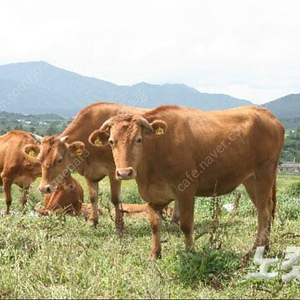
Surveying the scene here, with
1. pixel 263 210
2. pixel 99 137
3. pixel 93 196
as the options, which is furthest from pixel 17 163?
pixel 263 210

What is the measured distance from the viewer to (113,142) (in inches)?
282

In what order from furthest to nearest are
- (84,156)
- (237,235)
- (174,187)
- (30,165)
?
(30,165)
(84,156)
(237,235)
(174,187)

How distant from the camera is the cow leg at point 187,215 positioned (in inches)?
295

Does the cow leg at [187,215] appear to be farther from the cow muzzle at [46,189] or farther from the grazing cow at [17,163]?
the grazing cow at [17,163]

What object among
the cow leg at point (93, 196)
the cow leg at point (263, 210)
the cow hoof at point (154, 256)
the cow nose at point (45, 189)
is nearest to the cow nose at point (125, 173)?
the cow hoof at point (154, 256)

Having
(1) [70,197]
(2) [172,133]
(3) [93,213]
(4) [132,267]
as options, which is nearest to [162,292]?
(4) [132,267]

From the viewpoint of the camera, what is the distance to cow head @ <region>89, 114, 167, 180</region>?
695 centimetres

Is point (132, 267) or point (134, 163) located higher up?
point (134, 163)

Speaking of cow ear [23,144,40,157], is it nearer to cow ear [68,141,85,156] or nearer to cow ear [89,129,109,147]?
cow ear [68,141,85,156]

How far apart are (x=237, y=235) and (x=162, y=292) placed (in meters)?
4.20

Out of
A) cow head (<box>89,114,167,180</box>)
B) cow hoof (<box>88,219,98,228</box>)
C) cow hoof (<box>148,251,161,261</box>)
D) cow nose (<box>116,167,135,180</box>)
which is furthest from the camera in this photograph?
cow hoof (<box>88,219,98,228</box>)

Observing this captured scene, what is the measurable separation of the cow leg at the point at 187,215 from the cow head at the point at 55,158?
3793mm

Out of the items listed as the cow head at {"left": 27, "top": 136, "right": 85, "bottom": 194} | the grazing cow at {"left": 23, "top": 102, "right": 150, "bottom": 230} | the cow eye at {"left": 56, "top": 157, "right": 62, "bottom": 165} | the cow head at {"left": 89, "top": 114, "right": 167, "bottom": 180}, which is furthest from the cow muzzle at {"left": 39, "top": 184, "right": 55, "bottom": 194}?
the cow head at {"left": 89, "top": 114, "right": 167, "bottom": 180}

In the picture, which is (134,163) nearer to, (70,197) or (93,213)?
(93,213)
